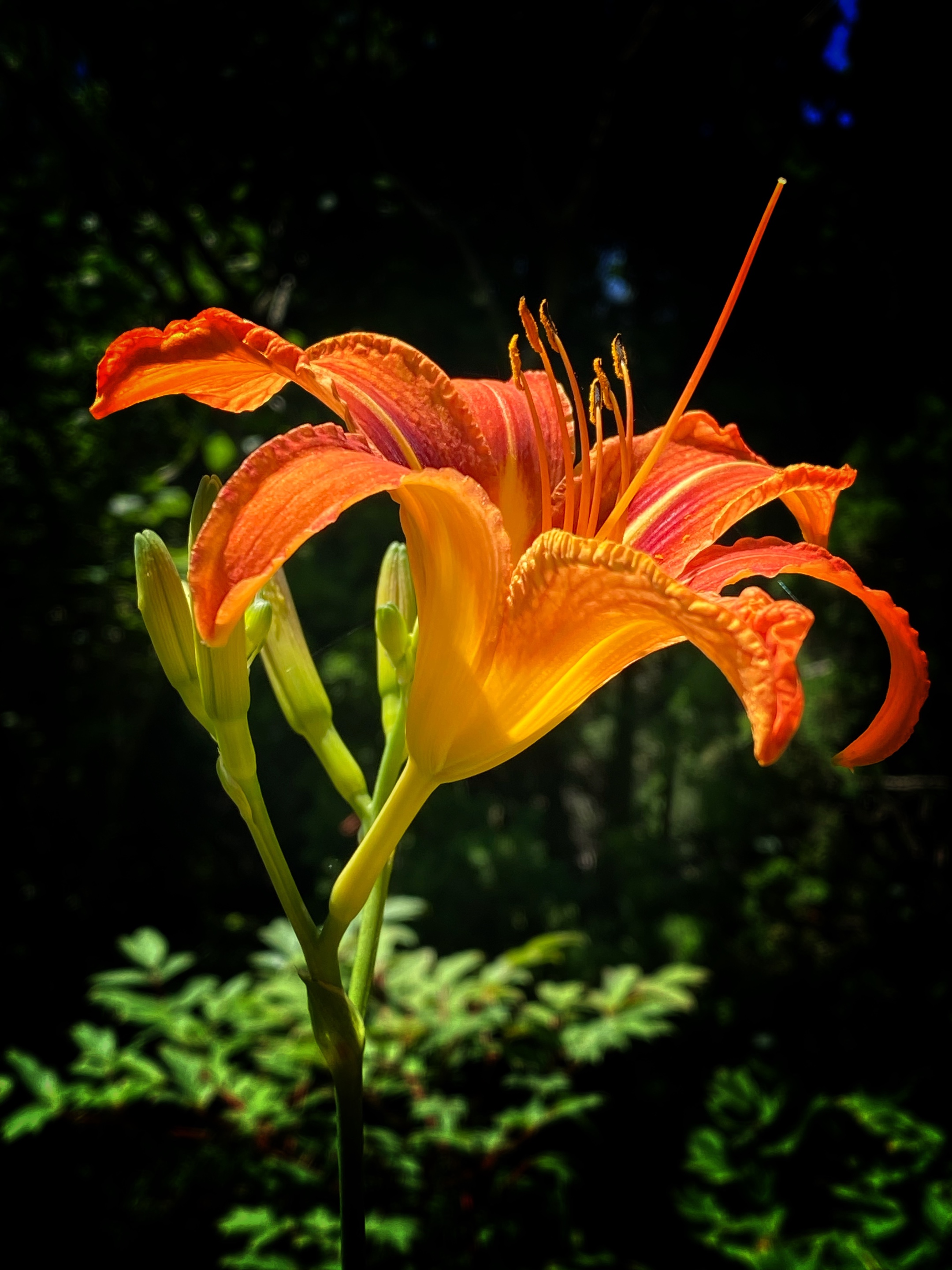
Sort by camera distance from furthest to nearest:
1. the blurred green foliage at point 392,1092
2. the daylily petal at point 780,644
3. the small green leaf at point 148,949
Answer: the small green leaf at point 148,949 < the blurred green foliage at point 392,1092 < the daylily petal at point 780,644

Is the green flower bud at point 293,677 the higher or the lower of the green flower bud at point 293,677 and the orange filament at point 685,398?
the lower

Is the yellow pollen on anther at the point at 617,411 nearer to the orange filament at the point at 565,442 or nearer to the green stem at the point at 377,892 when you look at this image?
the orange filament at the point at 565,442

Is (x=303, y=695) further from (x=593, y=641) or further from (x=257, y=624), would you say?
(x=593, y=641)

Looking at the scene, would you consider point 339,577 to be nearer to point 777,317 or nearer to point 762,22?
point 777,317

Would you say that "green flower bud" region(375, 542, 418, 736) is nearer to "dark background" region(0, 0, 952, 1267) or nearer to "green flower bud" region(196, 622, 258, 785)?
"green flower bud" region(196, 622, 258, 785)

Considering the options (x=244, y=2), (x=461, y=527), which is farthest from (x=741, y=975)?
(x=244, y=2)

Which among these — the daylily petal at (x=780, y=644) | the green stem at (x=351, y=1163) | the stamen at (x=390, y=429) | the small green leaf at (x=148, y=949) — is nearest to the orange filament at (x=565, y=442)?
the stamen at (x=390, y=429)

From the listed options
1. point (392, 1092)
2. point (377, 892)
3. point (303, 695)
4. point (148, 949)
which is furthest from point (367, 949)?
point (148, 949)

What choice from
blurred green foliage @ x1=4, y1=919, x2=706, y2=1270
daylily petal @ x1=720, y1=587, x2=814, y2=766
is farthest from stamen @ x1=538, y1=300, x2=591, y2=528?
blurred green foliage @ x1=4, y1=919, x2=706, y2=1270
